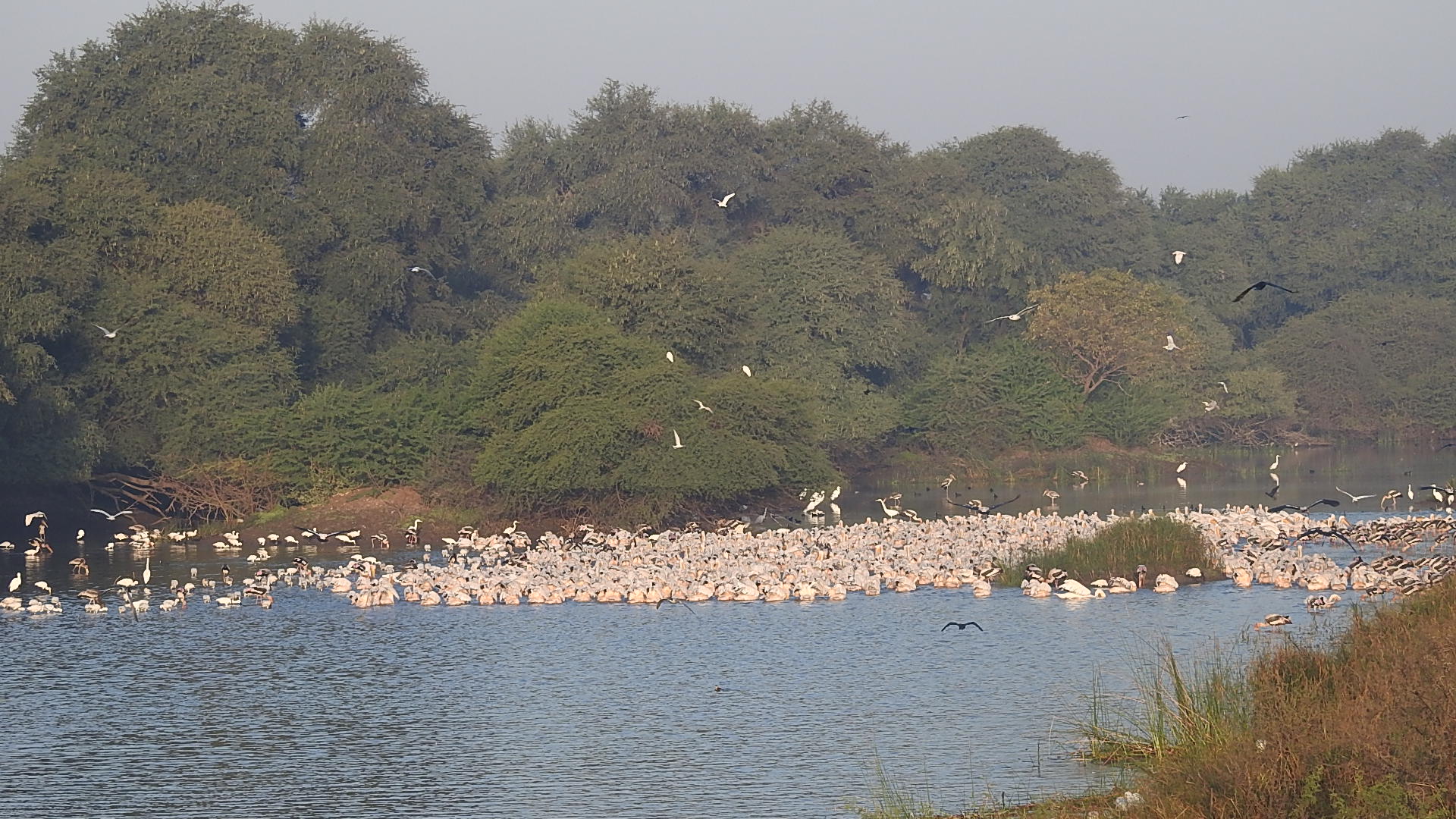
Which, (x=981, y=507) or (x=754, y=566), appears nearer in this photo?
(x=754, y=566)

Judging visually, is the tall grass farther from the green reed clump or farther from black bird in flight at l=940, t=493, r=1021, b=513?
black bird in flight at l=940, t=493, r=1021, b=513

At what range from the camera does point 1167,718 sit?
1425 centimetres

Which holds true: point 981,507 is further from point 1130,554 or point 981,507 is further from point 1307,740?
point 1307,740

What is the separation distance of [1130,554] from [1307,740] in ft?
54.1

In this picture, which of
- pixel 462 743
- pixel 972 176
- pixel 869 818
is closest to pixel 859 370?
pixel 972 176

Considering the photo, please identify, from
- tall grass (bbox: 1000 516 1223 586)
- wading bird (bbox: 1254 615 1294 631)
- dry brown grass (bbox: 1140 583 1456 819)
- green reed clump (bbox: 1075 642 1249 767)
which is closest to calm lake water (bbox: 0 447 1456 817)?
green reed clump (bbox: 1075 642 1249 767)

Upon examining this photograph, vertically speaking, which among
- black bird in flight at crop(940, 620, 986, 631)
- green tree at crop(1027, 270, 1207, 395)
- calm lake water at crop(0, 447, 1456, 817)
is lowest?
calm lake water at crop(0, 447, 1456, 817)

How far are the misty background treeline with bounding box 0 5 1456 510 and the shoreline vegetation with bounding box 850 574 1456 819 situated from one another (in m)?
24.0

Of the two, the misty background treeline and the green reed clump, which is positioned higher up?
the misty background treeline

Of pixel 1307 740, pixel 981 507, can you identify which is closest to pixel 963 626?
pixel 1307 740

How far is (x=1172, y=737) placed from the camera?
1395cm

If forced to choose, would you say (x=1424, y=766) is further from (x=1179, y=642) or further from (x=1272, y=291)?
(x=1272, y=291)

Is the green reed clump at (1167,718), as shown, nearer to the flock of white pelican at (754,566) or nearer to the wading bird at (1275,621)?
the wading bird at (1275,621)

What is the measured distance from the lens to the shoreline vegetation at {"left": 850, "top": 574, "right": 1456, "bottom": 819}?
10.0m
